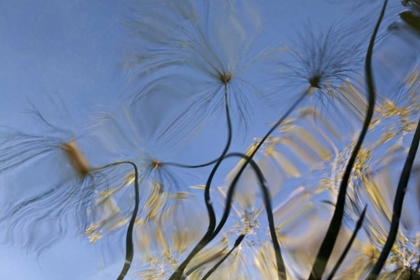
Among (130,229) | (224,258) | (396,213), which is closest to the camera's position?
(396,213)

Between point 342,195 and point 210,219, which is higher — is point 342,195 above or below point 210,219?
below

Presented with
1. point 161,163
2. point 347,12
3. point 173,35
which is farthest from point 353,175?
point 173,35

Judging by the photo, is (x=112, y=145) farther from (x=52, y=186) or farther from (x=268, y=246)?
(x=268, y=246)

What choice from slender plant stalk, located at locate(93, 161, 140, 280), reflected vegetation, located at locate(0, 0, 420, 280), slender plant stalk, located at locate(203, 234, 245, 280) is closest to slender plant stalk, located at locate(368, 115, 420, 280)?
reflected vegetation, located at locate(0, 0, 420, 280)

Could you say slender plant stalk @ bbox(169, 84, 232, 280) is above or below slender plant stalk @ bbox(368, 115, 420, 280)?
above

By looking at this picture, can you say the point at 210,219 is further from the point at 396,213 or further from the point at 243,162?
the point at 396,213

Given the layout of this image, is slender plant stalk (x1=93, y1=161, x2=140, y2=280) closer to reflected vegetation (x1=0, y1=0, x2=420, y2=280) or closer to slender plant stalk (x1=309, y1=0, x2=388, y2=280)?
reflected vegetation (x1=0, y1=0, x2=420, y2=280)

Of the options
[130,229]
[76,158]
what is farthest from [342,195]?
[76,158]

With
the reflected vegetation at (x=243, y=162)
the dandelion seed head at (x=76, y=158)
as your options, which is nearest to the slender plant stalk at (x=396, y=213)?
the reflected vegetation at (x=243, y=162)
